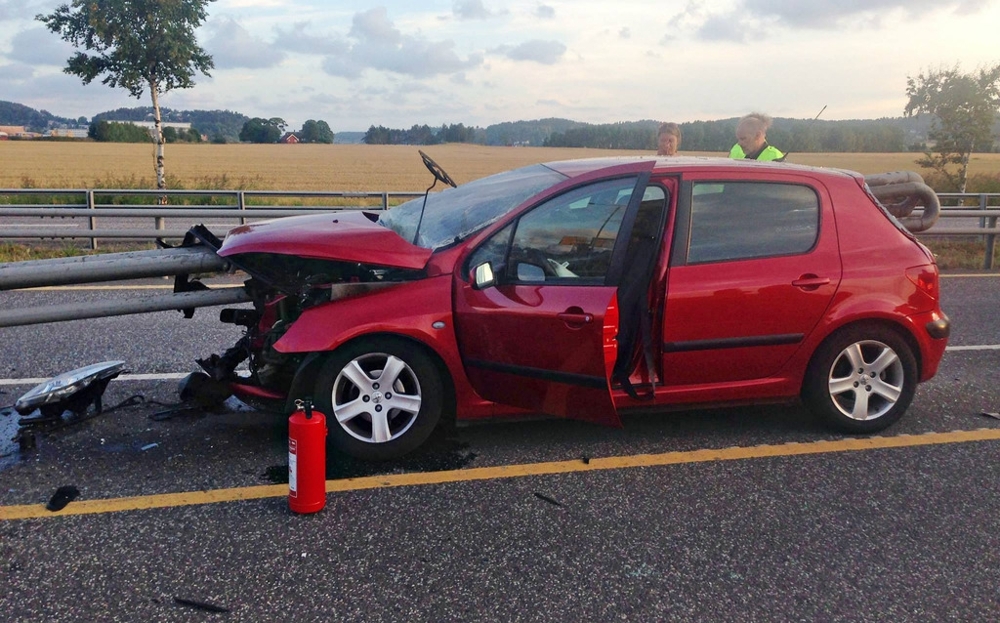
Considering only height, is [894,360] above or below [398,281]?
below

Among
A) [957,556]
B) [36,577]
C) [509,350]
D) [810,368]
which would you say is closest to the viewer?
[36,577]

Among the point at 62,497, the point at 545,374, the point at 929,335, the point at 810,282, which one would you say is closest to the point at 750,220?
the point at 810,282

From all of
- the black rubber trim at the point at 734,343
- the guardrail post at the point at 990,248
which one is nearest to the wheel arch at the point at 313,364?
the black rubber trim at the point at 734,343

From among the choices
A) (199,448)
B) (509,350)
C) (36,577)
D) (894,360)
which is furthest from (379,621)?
→ (894,360)

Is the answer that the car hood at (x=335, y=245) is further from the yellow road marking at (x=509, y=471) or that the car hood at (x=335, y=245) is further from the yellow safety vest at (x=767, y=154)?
the yellow safety vest at (x=767, y=154)

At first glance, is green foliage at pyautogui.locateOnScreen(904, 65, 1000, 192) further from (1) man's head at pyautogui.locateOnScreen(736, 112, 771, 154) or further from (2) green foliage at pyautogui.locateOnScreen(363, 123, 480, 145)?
(2) green foliage at pyautogui.locateOnScreen(363, 123, 480, 145)

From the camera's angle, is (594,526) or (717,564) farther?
(594,526)

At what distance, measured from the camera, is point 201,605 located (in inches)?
116

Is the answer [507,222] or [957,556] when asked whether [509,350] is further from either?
[957,556]

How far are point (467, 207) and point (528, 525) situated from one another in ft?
6.26

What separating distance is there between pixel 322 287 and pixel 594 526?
178 centimetres

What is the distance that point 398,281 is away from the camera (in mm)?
4242

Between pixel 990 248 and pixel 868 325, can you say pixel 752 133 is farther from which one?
pixel 990 248

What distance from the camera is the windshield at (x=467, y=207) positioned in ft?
14.6
